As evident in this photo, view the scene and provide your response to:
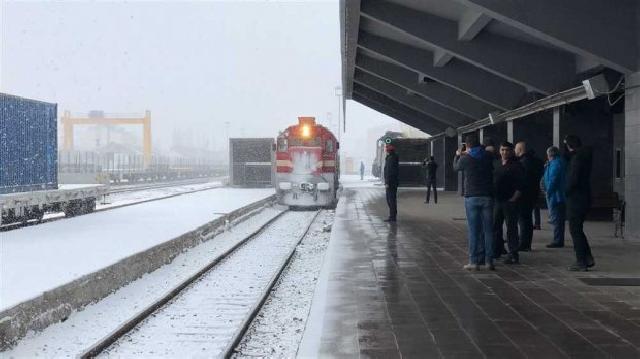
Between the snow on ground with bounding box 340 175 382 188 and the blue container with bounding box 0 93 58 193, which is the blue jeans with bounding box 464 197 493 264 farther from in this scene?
the snow on ground with bounding box 340 175 382 188

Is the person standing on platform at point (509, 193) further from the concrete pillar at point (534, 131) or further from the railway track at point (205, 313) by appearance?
the concrete pillar at point (534, 131)

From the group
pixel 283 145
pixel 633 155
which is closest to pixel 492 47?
pixel 633 155

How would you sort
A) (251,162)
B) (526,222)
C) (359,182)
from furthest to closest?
(359,182) < (251,162) < (526,222)

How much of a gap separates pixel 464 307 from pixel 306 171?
15933 mm

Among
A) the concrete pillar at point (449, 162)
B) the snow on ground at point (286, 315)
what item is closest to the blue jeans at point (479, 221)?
the snow on ground at point (286, 315)

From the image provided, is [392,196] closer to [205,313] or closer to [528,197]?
[528,197]

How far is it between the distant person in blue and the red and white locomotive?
1186 cm

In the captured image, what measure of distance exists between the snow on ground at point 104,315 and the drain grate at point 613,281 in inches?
208

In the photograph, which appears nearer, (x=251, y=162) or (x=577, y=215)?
(x=577, y=215)

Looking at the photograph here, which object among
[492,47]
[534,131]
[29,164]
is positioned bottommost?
[29,164]

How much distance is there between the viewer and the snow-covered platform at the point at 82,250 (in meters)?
6.95

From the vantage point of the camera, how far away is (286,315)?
694 cm

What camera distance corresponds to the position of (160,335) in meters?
6.19

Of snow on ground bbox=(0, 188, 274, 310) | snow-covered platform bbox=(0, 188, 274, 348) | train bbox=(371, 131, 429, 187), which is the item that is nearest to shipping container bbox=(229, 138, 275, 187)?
train bbox=(371, 131, 429, 187)
